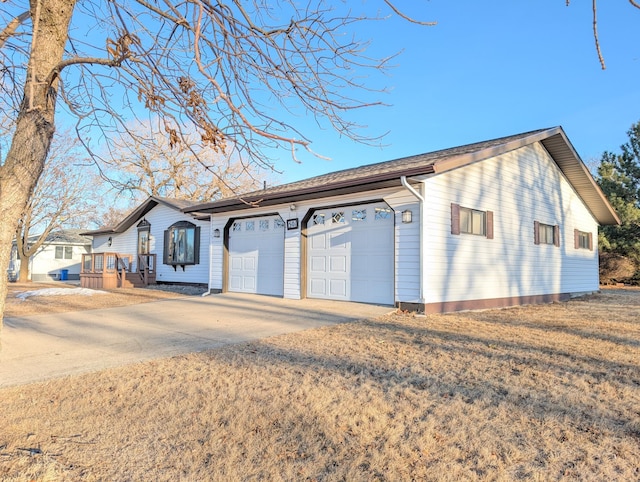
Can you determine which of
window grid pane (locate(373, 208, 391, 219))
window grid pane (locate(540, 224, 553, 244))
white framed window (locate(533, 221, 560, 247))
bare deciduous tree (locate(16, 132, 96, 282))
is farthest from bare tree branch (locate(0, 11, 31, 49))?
bare deciduous tree (locate(16, 132, 96, 282))

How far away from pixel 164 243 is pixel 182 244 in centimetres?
148

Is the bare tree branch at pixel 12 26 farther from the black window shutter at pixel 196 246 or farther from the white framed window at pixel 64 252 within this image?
the white framed window at pixel 64 252

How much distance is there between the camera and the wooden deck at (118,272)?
17844 mm

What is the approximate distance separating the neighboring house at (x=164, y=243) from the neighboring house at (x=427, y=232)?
12.3 ft

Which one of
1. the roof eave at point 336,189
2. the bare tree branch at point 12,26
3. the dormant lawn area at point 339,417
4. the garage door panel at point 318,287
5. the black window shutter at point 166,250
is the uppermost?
the bare tree branch at point 12,26

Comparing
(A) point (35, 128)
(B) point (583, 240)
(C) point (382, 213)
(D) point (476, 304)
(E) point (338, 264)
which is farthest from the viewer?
(B) point (583, 240)

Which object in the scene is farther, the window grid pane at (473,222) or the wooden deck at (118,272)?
the wooden deck at (118,272)

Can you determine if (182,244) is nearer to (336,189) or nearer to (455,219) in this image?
(336,189)

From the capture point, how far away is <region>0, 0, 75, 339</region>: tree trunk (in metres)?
3.68

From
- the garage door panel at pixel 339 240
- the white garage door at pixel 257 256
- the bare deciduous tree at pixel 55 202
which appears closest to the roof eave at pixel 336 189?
the white garage door at pixel 257 256

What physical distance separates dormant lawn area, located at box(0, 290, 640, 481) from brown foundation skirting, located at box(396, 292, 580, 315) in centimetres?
297

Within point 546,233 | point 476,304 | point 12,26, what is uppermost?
point 12,26

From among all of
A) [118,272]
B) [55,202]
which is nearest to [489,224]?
[118,272]

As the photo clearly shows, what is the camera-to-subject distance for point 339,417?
330 centimetres
